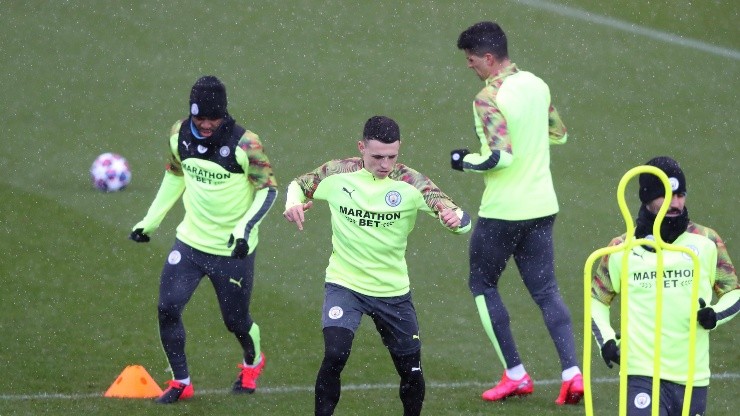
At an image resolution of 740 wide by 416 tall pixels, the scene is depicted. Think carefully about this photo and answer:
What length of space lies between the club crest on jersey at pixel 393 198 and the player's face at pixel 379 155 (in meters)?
0.12

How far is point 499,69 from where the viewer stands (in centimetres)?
936

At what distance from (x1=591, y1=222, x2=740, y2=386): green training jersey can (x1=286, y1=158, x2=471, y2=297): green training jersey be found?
146cm

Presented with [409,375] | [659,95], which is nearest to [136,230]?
[409,375]

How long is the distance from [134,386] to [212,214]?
1322 mm

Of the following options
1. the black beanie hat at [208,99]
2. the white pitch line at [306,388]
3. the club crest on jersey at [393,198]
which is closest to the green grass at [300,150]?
the white pitch line at [306,388]

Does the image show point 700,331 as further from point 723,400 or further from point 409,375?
point 723,400

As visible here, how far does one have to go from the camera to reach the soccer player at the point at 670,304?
703 centimetres

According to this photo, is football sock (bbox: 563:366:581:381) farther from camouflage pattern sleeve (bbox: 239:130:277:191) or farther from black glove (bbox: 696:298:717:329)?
black glove (bbox: 696:298:717:329)

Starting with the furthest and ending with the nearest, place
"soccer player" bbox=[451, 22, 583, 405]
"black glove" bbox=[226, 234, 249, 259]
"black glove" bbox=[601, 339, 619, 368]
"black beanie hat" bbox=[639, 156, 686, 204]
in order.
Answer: "soccer player" bbox=[451, 22, 583, 405], "black glove" bbox=[226, 234, 249, 259], "black beanie hat" bbox=[639, 156, 686, 204], "black glove" bbox=[601, 339, 619, 368]

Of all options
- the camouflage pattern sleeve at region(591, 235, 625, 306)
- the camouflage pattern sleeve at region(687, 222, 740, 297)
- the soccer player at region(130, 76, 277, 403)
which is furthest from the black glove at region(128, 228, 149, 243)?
the camouflage pattern sleeve at region(687, 222, 740, 297)

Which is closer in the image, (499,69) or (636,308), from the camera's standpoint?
(636,308)

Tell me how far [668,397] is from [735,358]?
12.7 ft

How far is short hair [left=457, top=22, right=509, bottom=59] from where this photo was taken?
9242 millimetres

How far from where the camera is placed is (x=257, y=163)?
9.23m
